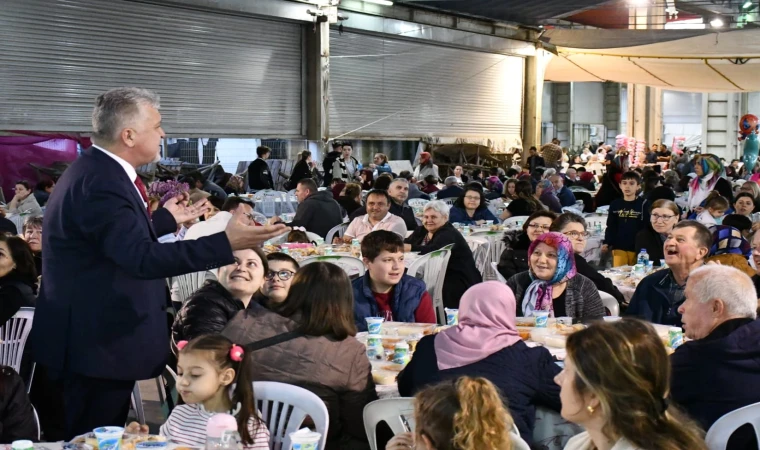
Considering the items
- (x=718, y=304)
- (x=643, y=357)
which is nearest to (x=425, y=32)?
(x=718, y=304)

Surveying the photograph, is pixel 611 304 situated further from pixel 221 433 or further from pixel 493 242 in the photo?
pixel 493 242

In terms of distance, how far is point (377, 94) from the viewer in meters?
20.4

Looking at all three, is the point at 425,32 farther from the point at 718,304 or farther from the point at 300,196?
the point at 718,304

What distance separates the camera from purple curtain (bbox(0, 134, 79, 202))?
13773mm

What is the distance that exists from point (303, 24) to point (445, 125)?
5.09m

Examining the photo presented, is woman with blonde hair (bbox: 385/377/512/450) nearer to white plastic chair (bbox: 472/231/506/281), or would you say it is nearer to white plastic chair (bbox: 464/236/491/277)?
white plastic chair (bbox: 464/236/491/277)

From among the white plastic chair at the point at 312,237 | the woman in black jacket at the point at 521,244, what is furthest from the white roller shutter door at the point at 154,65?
the woman in black jacket at the point at 521,244

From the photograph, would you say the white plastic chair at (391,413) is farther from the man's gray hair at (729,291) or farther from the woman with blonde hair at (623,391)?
the man's gray hair at (729,291)

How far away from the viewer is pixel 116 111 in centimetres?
331

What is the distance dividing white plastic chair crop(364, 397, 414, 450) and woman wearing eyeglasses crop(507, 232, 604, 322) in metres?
2.17

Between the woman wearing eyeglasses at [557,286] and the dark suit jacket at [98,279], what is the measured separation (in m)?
2.40

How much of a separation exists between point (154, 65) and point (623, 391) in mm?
A: 14567

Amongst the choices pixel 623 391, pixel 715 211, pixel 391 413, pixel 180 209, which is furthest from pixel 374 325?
pixel 715 211

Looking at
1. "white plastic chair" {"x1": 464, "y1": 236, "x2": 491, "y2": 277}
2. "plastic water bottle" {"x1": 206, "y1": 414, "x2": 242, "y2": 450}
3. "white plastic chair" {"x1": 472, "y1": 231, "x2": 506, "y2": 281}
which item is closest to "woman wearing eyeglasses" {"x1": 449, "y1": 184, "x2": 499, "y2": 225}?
"white plastic chair" {"x1": 472, "y1": 231, "x2": 506, "y2": 281}
